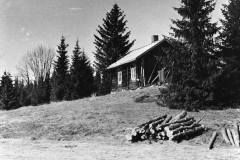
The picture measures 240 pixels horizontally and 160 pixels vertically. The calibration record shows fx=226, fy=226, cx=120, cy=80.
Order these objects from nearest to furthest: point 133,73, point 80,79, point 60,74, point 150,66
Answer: point 150,66 → point 133,73 → point 80,79 → point 60,74

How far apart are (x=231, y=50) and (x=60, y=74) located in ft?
101

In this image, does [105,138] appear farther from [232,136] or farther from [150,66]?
[150,66]

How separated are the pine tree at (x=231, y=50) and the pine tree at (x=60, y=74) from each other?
27962mm

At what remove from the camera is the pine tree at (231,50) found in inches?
565

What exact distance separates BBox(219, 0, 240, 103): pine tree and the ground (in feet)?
4.56

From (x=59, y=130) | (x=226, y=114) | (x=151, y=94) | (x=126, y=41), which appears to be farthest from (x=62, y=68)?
(x=226, y=114)

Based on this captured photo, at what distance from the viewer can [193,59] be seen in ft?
47.8

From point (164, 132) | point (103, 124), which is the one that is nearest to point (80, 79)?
point (103, 124)

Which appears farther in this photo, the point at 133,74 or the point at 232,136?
the point at 133,74

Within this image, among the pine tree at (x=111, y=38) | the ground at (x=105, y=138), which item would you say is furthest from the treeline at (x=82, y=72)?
the ground at (x=105, y=138)

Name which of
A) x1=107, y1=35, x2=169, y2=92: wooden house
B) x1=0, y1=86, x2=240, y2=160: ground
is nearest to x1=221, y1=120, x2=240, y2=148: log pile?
x1=0, y1=86, x2=240, y2=160: ground

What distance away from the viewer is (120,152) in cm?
782

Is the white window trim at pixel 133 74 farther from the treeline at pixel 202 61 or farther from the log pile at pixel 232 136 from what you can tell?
the log pile at pixel 232 136

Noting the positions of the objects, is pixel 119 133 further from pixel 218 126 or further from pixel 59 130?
pixel 218 126
